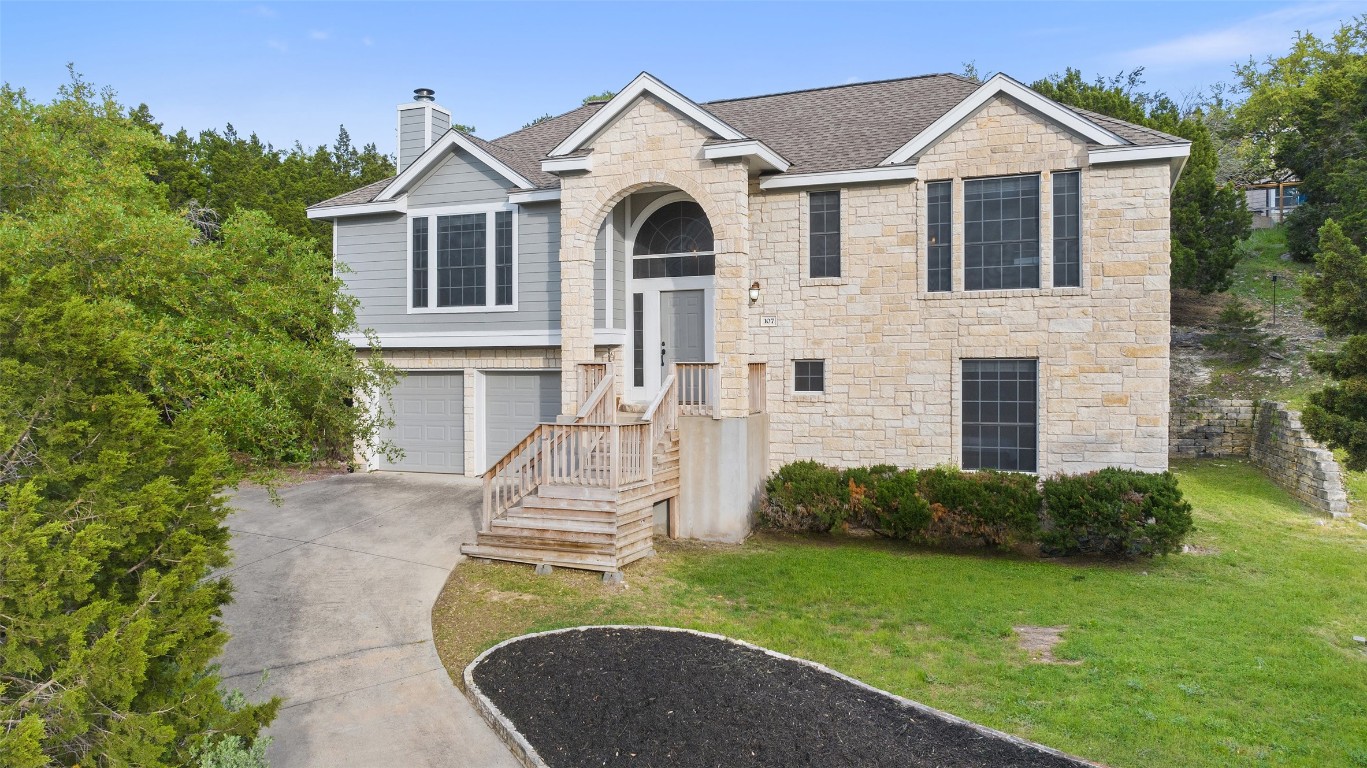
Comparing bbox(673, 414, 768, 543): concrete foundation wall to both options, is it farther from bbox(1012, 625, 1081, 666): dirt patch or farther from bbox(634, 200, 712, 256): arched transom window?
bbox(1012, 625, 1081, 666): dirt patch

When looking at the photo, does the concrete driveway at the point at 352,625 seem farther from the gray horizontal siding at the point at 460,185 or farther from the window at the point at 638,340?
the gray horizontal siding at the point at 460,185

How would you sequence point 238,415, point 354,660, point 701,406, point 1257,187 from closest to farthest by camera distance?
point 354,660, point 238,415, point 701,406, point 1257,187

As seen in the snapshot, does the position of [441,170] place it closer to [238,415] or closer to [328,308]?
[328,308]

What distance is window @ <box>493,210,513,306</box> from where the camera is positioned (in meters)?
14.6

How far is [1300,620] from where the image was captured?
8.55 metres

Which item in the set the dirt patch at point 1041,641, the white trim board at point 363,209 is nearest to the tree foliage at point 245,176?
the white trim board at point 363,209

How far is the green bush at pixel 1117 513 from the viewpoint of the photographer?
10.7 m

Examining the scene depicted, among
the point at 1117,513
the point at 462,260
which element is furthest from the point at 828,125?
the point at 1117,513

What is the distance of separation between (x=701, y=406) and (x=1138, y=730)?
729 centimetres

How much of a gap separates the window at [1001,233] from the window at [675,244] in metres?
4.09

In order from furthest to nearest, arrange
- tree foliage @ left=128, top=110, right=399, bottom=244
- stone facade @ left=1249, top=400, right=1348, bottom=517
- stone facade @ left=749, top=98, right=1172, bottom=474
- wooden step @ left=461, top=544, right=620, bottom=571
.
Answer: tree foliage @ left=128, top=110, right=399, bottom=244 → stone facade @ left=1249, top=400, right=1348, bottom=517 → stone facade @ left=749, top=98, right=1172, bottom=474 → wooden step @ left=461, top=544, right=620, bottom=571

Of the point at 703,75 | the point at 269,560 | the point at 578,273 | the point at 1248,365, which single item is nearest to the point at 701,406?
the point at 578,273

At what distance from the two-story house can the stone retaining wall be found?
490 centimetres

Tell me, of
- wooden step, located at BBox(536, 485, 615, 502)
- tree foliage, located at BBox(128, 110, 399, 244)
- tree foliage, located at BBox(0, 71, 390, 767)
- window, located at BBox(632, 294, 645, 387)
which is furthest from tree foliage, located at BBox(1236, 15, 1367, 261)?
tree foliage, located at BBox(128, 110, 399, 244)
